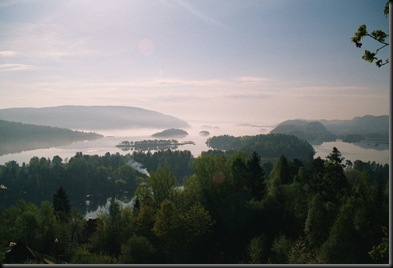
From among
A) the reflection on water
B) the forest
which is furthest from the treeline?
the reflection on water

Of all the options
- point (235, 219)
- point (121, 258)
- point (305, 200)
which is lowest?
point (121, 258)

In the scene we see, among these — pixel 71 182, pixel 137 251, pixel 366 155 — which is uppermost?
pixel 366 155

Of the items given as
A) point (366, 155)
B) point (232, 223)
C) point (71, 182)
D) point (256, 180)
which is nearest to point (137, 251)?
point (232, 223)

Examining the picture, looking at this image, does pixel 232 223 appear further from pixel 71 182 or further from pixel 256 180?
pixel 71 182

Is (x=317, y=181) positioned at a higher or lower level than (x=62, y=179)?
higher

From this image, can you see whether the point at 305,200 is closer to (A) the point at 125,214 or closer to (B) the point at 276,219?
(B) the point at 276,219

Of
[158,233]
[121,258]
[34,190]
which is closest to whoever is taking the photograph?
[121,258]

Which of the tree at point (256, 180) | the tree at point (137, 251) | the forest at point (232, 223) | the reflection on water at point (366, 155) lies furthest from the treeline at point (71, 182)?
the reflection on water at point (366, 155)

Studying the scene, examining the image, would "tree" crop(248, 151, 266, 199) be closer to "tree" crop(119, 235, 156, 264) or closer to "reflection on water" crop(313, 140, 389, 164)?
"tree" crop(119, 235, 156, 264)

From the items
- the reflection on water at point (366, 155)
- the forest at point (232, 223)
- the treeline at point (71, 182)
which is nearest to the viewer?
the forest at point (232, 223)

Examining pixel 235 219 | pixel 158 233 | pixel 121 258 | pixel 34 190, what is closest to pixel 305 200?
pixel 235 219

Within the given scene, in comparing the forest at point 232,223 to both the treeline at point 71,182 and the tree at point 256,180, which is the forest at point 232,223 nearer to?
the tree at point 256,180
